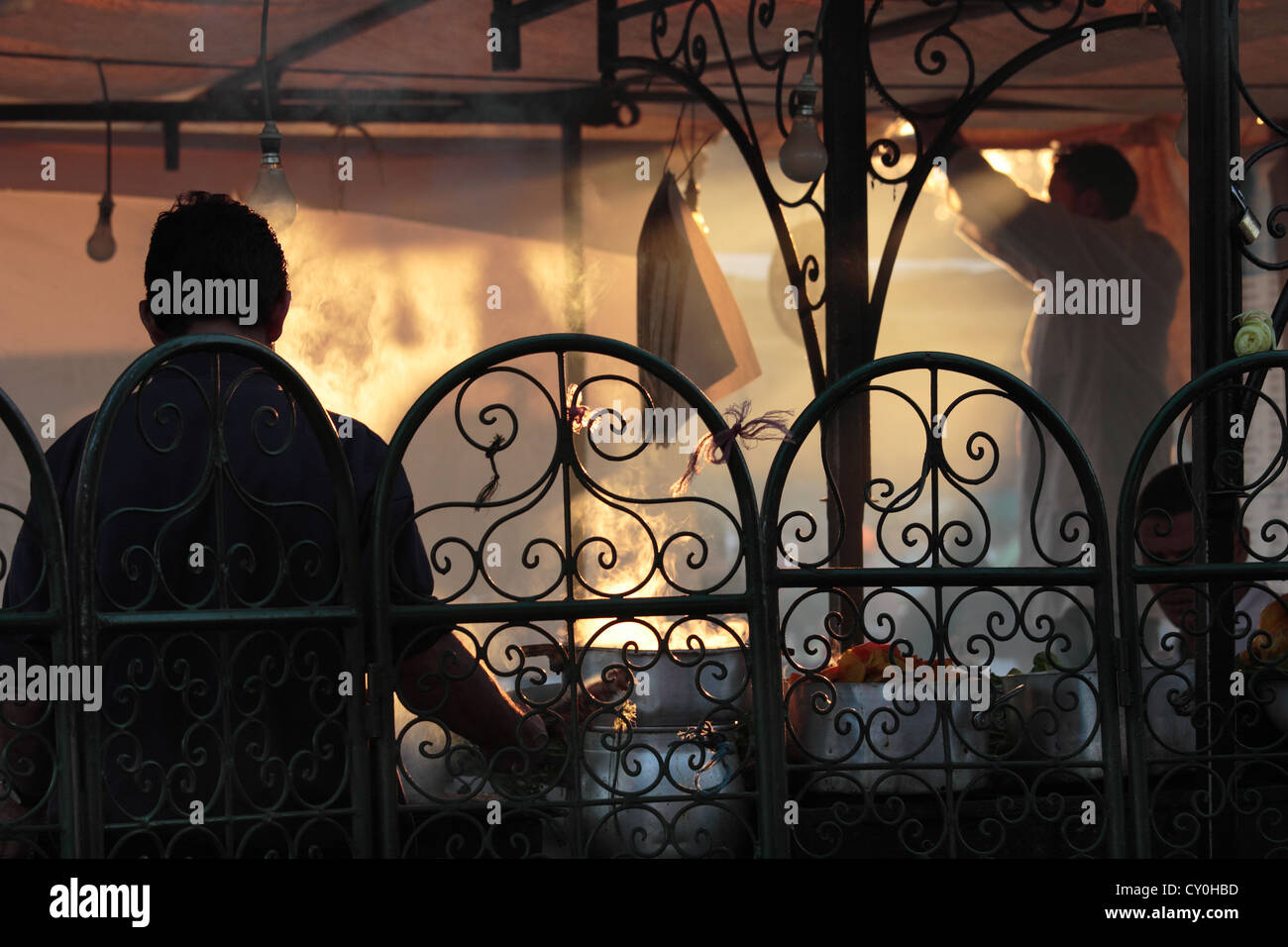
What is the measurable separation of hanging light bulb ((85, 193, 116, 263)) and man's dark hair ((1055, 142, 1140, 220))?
4165 millimetres

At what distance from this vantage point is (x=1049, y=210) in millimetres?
6484

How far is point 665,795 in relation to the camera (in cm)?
237

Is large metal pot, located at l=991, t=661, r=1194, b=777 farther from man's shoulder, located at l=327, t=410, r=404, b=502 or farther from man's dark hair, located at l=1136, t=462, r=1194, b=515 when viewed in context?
man's dark hair, located at l=1136, t=462, r=1194, b=515

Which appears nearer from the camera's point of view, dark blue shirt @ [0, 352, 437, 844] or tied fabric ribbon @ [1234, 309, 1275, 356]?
dark blue shirt @ [0, 352, 437, 844]

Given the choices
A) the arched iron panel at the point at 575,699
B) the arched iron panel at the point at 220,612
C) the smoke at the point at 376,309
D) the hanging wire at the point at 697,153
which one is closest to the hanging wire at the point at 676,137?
the hanging wire at the point at 697,153

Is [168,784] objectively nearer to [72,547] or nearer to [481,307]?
[72,547]

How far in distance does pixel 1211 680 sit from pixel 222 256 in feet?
6.54

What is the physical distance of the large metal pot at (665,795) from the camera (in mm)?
2320

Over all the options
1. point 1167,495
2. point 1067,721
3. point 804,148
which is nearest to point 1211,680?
point 1067,721

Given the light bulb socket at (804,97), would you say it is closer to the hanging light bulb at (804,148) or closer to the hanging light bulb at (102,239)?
the hanging light bulb at (804,148)

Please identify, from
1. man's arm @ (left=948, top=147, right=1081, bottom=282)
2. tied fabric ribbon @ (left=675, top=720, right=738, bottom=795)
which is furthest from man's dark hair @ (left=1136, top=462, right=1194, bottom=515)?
tied fabric ribbon @ (left=675, top=720, right=738, bottom=795)

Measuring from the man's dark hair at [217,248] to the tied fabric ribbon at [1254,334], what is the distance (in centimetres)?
186

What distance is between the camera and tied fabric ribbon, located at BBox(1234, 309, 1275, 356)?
2768 millimetres
